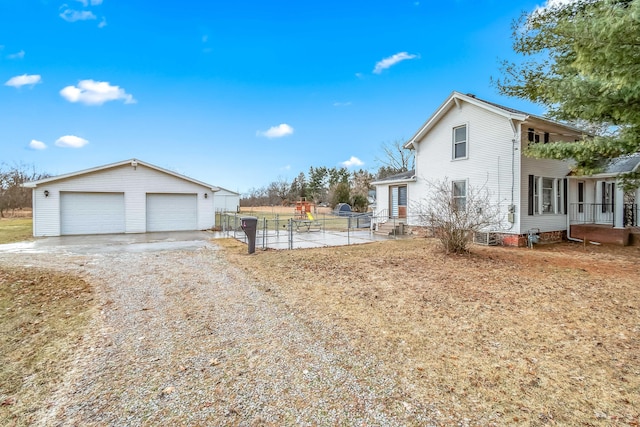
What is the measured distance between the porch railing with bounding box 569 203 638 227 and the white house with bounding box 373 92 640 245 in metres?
0.31

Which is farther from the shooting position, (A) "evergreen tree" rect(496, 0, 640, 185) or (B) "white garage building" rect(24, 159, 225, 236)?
(B) "white garage building" rect(24, 159, 225, 236)

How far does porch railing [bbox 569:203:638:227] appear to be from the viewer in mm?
12594

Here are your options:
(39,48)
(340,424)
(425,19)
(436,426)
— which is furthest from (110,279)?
(425,19)

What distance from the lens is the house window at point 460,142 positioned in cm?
1261

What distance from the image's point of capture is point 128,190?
→ 52.9ft

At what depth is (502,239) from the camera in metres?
11.5

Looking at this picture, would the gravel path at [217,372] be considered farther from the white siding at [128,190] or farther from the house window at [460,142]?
the white siding at [128,190]

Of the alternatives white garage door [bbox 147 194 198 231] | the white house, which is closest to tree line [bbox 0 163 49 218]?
white garage door [bbox 147 194 198 231]

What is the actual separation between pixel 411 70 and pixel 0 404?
20.4 meters

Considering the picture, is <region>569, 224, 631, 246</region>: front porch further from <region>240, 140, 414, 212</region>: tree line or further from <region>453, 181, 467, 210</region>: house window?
<region>240, 140, 414, 212</region>: tree line

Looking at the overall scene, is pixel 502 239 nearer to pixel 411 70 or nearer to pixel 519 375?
pixel 519 375

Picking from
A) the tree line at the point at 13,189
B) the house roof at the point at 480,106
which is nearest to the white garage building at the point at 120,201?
the house roof at the point at 480,106

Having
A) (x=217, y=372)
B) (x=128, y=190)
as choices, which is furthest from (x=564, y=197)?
(x=128, y=190)

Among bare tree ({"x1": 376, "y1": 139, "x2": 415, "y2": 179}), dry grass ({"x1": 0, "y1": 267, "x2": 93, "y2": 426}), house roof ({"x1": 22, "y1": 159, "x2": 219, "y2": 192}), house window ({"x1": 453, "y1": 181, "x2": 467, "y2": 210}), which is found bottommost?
dry grass ({"x1": 0, "y1": 267, "x2": 93, "y2": 426})
